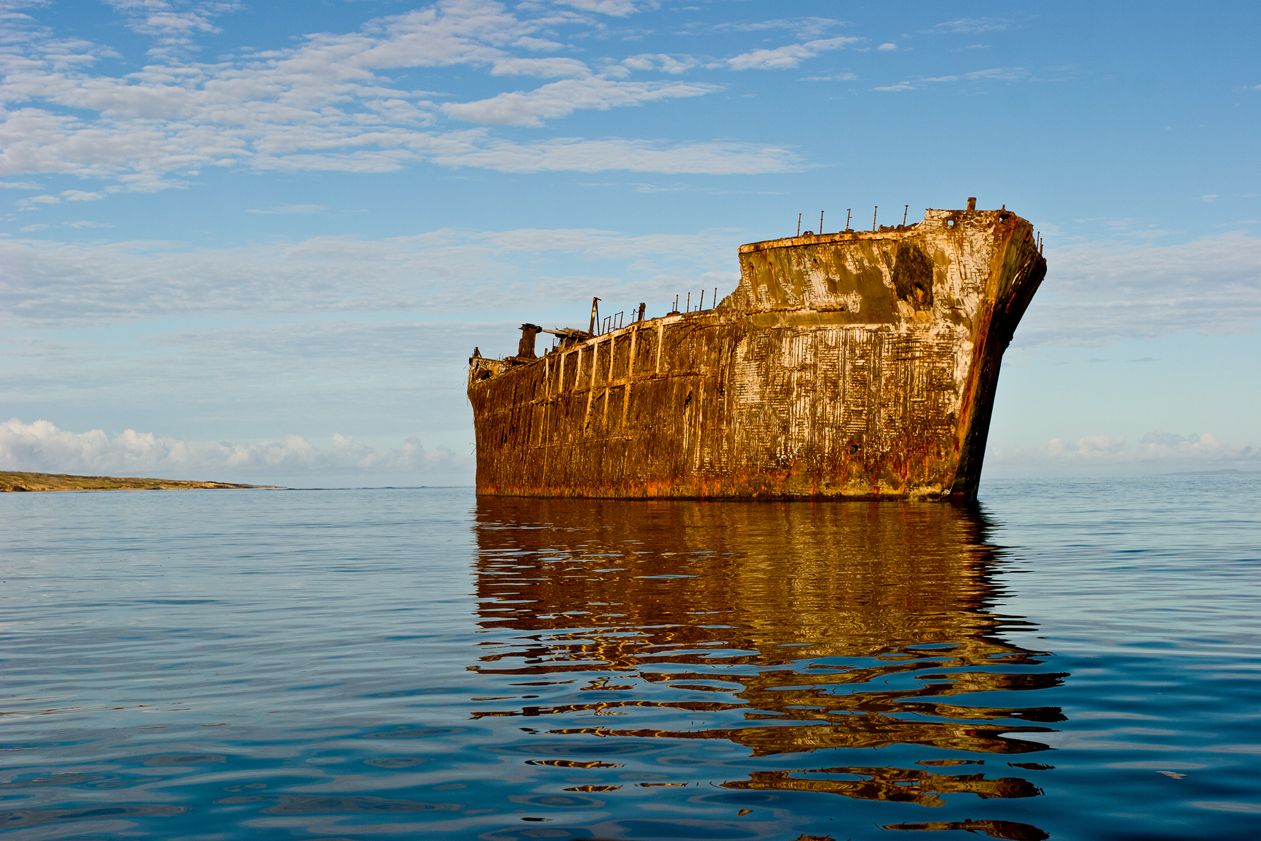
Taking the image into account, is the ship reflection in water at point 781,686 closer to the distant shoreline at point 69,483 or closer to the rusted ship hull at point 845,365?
the rusted ship hull at point 845,365

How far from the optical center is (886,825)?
4340 millimetres

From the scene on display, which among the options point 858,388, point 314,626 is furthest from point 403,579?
point 858,388

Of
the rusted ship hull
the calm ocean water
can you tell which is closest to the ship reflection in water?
the calm ocean water

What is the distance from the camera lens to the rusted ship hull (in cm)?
2970

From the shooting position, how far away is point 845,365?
31.0 meters

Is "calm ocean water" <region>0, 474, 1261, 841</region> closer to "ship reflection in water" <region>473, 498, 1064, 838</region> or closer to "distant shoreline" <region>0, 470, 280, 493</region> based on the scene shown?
"ship reflection in water" <region>473, 498, 1064, 838</region>

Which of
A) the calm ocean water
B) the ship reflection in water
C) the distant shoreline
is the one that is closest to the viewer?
the calm ocean water

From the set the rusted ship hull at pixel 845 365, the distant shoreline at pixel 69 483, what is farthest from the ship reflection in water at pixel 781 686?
the distant shoreline at pixel 69 483

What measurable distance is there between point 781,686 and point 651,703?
895mm

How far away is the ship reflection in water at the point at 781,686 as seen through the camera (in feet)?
15.9

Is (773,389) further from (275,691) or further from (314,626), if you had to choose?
(275,691)

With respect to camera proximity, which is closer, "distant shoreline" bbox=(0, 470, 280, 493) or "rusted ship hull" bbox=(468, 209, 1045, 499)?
"rusted ship hull" bbox=(468, 209, 1045, 499)

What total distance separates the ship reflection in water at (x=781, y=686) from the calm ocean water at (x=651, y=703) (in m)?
0.03

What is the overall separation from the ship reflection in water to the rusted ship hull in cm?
1511
